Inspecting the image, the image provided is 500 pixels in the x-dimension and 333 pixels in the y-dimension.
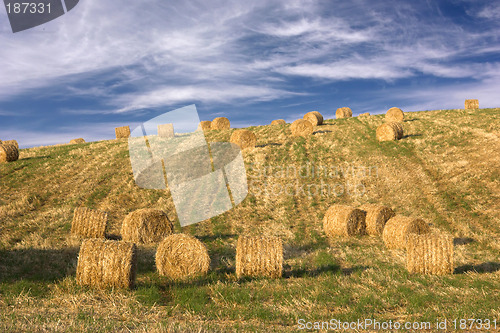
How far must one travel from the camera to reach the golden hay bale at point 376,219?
1742 centimetres

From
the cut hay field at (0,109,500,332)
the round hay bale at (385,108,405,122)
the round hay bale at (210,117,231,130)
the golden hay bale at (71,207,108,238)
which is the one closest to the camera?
the cut hay field at (0,109,500,332)

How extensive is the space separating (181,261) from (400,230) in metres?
9.57

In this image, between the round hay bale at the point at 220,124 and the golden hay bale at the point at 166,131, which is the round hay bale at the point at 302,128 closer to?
the round hay bale at the point at 220,124

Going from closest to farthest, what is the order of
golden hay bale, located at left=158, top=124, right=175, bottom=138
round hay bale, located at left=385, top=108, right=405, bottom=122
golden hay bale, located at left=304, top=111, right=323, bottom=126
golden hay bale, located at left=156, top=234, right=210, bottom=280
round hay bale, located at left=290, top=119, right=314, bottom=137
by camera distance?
golden hay bale, located at left=156, top=234, right=210, bottom=280, round hay bale, located at left=290, top=119, right=314, bottom=137, golden hay bale, located at left=158, top=124, right=175, bottom=138, golden hay bale, located at left=304, top=111, right=323, bottom=126, round hay bale, located at left=385, top=108, right=405, bottom=122

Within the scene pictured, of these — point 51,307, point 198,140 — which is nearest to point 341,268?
point 51,307

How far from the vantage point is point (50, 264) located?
12.8 meters

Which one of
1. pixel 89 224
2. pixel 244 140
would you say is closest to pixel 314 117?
pixel 244 140

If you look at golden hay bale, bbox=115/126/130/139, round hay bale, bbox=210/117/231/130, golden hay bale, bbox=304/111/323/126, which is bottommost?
golden hay bale, bbox=304/111/323/126

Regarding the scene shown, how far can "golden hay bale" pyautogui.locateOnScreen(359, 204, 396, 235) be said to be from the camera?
57.2ft

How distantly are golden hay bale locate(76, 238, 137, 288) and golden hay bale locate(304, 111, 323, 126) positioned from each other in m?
36.1

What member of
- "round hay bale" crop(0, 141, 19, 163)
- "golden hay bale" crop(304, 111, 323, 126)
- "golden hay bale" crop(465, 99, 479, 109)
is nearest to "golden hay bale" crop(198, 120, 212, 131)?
"golden hay bale" crop(304, 111, 323, 126)

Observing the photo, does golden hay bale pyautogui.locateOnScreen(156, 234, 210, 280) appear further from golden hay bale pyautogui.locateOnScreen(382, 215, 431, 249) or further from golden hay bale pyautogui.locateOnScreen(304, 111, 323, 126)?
golden hay bale pyautogui.locateOnScreen(304, 111, 323, 126)

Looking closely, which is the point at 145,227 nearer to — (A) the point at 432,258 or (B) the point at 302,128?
(A) the point at 432,258

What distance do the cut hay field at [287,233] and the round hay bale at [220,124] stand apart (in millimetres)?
3857
